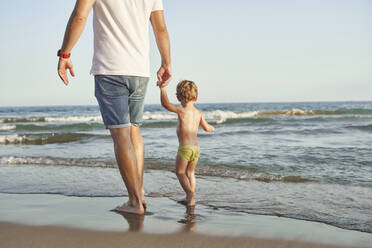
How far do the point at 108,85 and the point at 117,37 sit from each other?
1.16 ft

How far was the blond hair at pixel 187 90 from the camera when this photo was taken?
359 centimetres

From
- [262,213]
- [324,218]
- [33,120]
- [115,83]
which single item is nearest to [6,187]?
[115,83]

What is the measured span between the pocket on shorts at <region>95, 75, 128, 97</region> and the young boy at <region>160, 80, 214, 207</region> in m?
0.60

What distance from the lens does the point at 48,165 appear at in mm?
5621

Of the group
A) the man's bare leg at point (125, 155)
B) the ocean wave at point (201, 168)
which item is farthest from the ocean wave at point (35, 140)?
the man's bare leg at point (125, 155)

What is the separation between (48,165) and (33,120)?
62.1ft

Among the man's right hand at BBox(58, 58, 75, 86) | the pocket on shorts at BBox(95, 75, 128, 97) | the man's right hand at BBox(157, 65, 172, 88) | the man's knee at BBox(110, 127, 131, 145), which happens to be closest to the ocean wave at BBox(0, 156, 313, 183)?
the man's right hand at BBox(157, 65, 172, 88)

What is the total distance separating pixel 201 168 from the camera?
511cm

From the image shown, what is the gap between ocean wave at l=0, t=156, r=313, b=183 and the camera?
4.48 m

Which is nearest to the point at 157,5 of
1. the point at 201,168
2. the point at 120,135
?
the point at 120,135

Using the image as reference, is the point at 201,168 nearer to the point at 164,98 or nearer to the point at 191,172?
the point at 191,172

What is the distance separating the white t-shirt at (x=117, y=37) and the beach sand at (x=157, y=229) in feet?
3.52

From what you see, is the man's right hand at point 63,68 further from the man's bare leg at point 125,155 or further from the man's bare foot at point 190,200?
the man's bare foot at point 190,200

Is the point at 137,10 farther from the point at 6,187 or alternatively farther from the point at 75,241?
the point at 6,187
